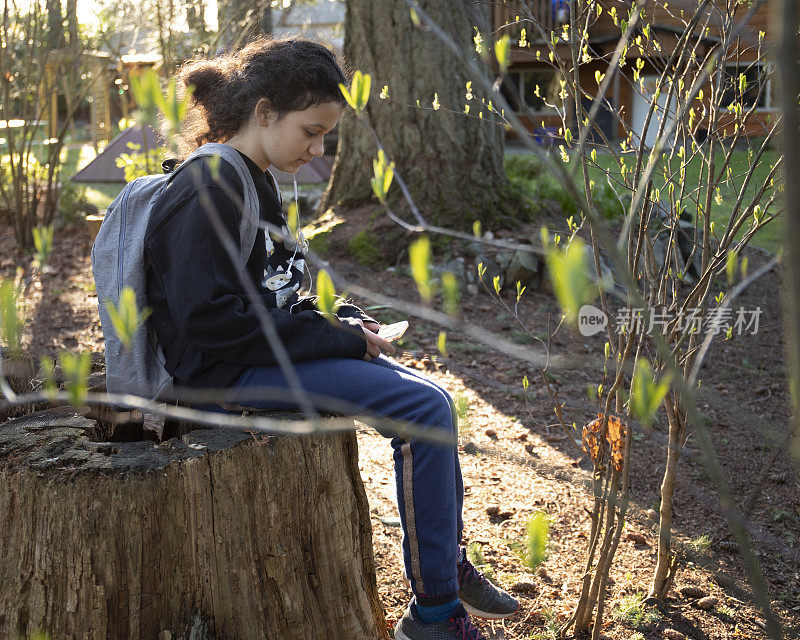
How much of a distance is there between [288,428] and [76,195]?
8.16 metres

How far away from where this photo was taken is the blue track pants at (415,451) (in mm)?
2154

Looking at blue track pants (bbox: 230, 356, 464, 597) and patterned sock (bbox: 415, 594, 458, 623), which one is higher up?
blue track pants (bbox: 230, 356, 464, 597)

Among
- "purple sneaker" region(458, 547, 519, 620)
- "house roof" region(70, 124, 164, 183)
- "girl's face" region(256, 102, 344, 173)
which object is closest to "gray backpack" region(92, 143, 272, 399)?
"girl's face" region(256, 102, 344, 173)

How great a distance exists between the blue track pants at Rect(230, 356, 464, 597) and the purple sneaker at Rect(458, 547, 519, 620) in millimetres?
232

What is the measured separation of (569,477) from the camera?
4.09 ft

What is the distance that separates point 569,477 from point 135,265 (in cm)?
141

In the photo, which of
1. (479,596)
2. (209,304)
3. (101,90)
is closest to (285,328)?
(209,304)

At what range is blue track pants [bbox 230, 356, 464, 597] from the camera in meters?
2.15

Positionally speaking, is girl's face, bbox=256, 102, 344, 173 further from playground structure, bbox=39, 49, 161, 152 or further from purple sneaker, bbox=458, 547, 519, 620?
playground structure, bbox=39, 49, 161, 152

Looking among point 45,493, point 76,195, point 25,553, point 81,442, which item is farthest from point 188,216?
point 76,195

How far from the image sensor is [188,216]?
211cm

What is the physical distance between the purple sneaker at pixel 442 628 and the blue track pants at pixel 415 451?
7 centimetres

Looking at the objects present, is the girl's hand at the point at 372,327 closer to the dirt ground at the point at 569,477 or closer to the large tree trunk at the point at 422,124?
the dirt ground at the point at 569,477

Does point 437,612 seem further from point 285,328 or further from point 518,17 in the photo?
point 518,17
